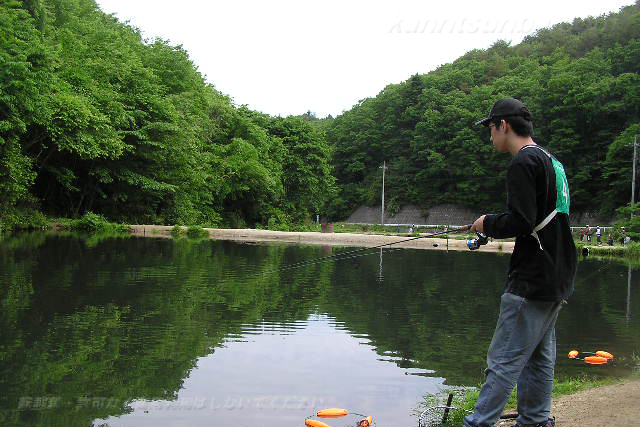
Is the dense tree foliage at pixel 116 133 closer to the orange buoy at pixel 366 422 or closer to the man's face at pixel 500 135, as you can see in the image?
the orange buoy at pixel 366 422

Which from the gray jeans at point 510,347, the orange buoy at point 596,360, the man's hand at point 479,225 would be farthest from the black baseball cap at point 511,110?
the orange buoy at point 596,360

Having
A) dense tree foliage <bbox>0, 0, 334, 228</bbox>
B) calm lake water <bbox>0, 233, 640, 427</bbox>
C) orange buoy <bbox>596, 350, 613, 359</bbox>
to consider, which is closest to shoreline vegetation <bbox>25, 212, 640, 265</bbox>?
dense tree foliage <bbox>0, 0, 334, 228</bbox>

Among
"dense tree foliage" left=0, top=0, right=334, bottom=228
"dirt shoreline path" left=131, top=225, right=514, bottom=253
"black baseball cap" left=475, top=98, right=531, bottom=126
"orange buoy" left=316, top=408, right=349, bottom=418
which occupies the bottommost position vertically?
"orange buoy" left=316, top=408, right=349, bottom=418

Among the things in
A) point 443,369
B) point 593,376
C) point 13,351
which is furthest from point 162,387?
point 593,376

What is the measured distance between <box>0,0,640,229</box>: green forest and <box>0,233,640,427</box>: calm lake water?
37.6 ft

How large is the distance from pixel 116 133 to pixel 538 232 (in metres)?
25.5

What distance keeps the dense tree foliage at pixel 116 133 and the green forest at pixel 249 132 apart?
93 millimetres

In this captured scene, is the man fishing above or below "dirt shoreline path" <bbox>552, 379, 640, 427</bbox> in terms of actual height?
above

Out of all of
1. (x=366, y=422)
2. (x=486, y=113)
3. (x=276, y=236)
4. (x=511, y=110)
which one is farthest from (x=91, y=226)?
(x=486, y=113)

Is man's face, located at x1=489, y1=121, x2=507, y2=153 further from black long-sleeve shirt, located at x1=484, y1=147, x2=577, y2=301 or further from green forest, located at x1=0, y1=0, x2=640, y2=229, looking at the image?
green forest, located at x1=0, y1=0, x2=640, y2=229

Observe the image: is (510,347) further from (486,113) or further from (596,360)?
(486,113)

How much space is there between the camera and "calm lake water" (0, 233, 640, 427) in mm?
4652

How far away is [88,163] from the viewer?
2953cm

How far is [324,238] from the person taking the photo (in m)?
26.2
